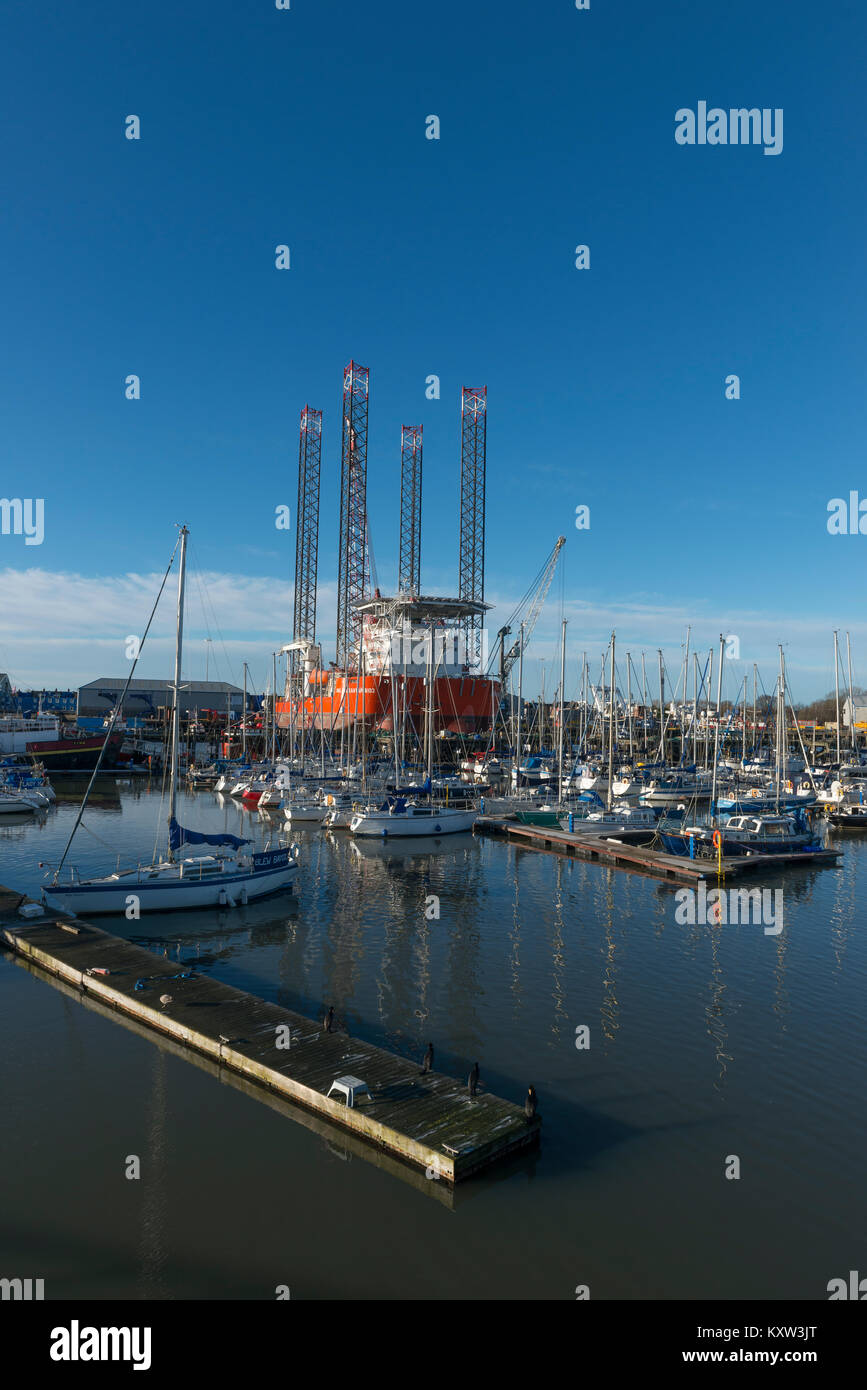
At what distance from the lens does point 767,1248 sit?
12.0 metres

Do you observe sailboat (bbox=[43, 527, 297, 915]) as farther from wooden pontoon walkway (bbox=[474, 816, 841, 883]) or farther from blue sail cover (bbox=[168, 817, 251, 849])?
wooden pontoon walkway (bbox=[474, 816, 841, 883])

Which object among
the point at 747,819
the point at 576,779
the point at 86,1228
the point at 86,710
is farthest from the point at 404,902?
the point at 86,710

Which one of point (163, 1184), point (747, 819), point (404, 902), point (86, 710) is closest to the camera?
point (163, 1184)

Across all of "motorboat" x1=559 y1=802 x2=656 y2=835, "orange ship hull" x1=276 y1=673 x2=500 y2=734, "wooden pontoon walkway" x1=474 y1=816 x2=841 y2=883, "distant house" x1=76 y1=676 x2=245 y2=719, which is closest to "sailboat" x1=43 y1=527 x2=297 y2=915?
"wooden pontoon walkway" x1=474 y1=816 x2=841 y2=883

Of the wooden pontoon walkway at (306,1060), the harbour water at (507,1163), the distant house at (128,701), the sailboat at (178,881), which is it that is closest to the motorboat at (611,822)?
the harbour water at (507,1163)

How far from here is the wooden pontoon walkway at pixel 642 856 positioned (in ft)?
131

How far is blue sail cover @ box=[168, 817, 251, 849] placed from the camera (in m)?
30.8

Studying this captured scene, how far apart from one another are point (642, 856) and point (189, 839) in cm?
2375

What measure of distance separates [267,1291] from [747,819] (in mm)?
42429

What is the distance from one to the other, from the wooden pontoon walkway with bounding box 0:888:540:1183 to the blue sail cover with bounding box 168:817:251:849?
688 cm

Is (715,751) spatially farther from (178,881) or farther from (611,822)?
(178,881)

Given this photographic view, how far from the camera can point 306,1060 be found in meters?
16.3

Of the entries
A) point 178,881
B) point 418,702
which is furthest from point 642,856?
point 418,702
